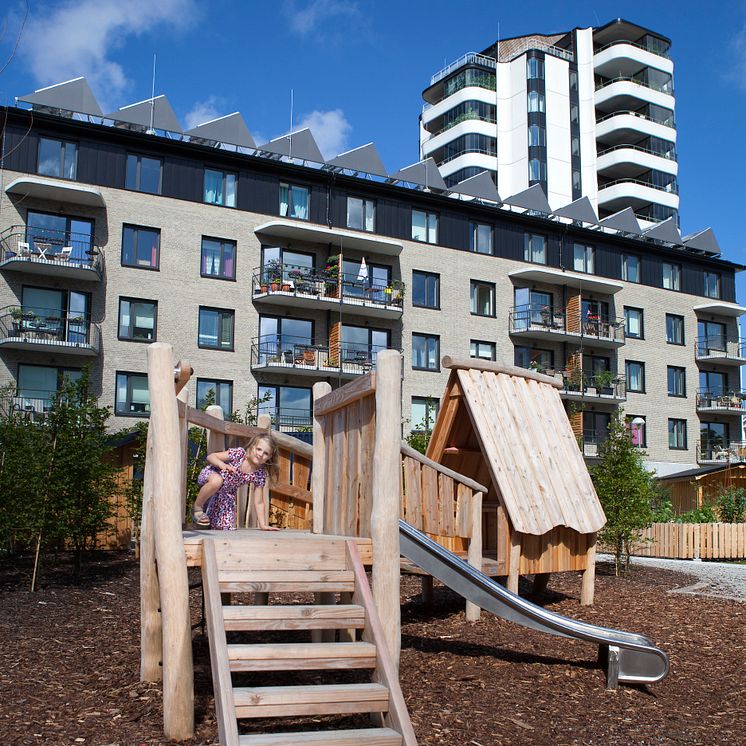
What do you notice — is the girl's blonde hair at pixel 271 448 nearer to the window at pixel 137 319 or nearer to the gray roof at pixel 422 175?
the window at pixel 137 319

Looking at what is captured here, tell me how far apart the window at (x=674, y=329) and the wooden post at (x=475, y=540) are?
1558 inches

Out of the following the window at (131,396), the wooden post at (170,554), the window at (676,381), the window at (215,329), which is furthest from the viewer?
the window at (676,381)

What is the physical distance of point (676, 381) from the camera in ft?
152

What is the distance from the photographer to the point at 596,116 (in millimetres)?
61781

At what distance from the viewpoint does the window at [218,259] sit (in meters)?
34.1

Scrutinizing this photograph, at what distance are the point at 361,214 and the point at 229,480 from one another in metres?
31.0

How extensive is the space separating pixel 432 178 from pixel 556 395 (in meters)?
30.3

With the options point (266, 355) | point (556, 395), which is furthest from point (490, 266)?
point (556, 395)

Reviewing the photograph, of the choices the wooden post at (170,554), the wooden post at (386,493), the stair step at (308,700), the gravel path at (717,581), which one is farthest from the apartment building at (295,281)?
the stair step at (308,700)

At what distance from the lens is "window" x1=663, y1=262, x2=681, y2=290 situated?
46844 millimetres

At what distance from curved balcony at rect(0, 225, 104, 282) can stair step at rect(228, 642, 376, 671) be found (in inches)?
1080

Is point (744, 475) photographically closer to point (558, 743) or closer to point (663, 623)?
point (663, 623)

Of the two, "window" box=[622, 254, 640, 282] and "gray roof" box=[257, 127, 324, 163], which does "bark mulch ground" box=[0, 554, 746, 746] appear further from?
"window" box=[622, 254, 640, 282]

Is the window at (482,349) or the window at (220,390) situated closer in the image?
the window at (220,390)
